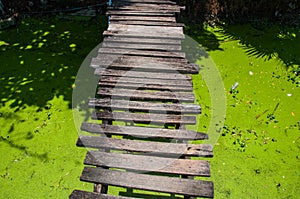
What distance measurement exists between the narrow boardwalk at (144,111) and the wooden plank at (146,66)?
0.01m

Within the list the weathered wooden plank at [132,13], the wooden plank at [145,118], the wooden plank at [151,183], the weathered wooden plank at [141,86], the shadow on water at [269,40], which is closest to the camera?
the wooden plank at [151,183]

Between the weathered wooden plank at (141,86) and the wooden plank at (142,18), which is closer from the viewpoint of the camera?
the weathered wooden plank at (141,86)

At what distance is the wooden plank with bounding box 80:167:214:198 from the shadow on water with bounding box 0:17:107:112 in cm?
276

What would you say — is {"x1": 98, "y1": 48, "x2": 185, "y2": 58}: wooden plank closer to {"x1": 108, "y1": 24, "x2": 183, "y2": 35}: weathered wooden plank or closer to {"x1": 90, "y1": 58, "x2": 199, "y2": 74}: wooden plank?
{"x1": 90, "y1": 58, "x2": 199, "y2": 74}: wooden plank

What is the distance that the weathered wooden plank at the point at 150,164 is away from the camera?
10.3 ft

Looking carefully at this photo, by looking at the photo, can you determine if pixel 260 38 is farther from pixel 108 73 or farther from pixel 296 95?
pixel 108 73

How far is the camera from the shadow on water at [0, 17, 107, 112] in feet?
18.3

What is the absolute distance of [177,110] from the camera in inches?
150

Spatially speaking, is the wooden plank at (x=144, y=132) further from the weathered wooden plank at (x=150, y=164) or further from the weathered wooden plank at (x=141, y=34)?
the weathered wooden plank at (x=141, y=34)

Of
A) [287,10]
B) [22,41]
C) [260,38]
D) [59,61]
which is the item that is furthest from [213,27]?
[22,41]

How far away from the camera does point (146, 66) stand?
438 centimetres

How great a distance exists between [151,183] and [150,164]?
0.77 ft

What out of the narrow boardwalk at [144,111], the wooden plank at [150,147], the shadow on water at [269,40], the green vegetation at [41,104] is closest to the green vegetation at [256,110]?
the shadow on water at [269,40]

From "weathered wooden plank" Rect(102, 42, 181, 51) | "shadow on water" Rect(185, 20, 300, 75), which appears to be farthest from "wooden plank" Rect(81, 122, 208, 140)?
"shadow on water" Rect(185, 20, 300, 75)
